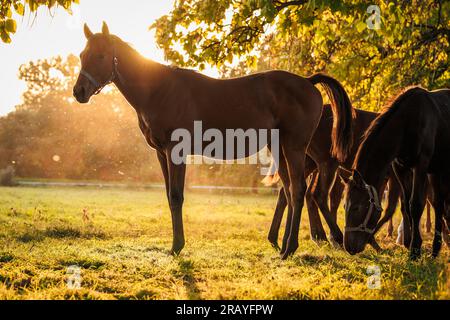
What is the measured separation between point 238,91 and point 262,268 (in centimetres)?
263

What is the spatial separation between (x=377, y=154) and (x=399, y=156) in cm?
49

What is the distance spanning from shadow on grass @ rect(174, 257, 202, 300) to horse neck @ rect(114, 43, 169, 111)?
2.31 m

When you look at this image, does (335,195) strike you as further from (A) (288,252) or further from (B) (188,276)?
(B) (188,276)

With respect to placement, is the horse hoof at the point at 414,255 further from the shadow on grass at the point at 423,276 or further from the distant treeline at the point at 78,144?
the distant treeline at the point at 78,144

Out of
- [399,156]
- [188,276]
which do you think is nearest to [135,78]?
[188,276]

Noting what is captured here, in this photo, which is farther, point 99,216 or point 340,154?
point 99,216

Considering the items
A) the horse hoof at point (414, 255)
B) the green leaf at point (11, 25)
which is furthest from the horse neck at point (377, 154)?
the green leaf at point (11, 25)

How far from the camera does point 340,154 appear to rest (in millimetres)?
6992

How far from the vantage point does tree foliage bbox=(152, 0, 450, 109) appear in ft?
22.6

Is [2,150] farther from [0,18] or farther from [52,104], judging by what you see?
[0,18]

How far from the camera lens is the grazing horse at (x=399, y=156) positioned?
19.2 feet

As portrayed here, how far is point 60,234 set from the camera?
8914 mm

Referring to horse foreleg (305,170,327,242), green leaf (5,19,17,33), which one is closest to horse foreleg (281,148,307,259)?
horse foreleg (305,170,327,242)

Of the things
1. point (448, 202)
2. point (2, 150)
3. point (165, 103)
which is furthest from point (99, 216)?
point (2, 150)
